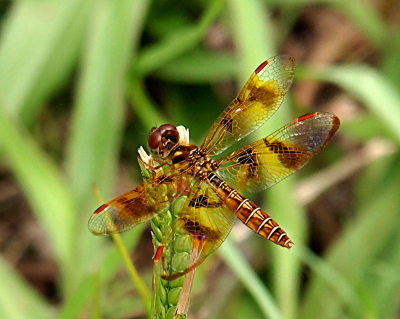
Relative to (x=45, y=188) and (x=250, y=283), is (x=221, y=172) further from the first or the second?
(x=45, y=188)

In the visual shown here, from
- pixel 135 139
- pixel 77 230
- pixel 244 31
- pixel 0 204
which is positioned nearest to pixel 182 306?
pixel 77 230

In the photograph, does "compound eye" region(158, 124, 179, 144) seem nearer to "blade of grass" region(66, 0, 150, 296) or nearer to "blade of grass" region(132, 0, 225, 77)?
"blade of grass" region(66, 0, 150, 296)

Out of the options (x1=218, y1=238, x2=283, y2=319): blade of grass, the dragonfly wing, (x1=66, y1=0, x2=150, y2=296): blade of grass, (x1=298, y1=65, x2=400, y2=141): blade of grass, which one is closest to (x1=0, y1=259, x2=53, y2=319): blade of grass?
(x1=66, y1=0, x2=150, y2=296): blade of grass

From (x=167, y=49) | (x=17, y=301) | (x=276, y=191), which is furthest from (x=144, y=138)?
(x=17, y=301)

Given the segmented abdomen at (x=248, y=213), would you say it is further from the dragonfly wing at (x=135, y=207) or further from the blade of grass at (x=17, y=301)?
the blade of grass at (x=17, y=301)

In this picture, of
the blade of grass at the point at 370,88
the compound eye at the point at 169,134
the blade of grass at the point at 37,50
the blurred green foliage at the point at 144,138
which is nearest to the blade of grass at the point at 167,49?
the blurred green foliage at the point at 144,138

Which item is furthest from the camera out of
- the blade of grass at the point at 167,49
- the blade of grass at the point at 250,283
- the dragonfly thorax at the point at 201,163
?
the blade of grass at the point at 167,49

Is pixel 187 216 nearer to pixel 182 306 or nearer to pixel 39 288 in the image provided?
pixel 182 306
